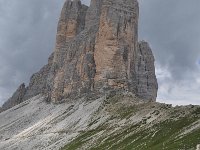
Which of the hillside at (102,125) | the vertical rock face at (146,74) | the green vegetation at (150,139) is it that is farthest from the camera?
the vertical rock face at (146,74)

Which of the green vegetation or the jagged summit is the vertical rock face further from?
the green vegetation

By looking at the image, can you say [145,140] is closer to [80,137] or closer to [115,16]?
[80,137]

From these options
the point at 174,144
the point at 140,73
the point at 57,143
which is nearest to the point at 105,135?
the point at 57,143

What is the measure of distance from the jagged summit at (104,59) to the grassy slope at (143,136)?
37302mm

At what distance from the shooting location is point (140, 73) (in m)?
173

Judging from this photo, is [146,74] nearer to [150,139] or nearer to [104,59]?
[104,59]

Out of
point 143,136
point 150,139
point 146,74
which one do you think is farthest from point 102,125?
point 146,74

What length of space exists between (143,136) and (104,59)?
7397 cm

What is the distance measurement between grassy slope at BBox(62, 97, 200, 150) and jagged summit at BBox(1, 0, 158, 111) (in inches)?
1469

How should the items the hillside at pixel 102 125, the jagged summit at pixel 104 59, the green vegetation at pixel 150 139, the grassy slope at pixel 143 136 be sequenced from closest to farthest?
the green vegetation at pixel 150 139 < the grassy slope at pixel 143 136 < the hillside at pixel 102 125 < the jagged summit at pixel 104 59

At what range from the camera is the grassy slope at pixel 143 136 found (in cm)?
6088

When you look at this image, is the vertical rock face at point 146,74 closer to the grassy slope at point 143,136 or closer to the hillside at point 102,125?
the hillside at point 102,125

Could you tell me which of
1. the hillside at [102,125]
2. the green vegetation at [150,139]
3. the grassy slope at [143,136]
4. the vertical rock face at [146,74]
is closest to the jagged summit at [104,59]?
the vertical rock face at [146,74]

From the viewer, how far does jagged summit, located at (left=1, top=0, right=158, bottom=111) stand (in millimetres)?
148375
